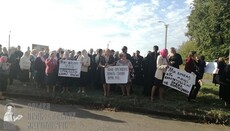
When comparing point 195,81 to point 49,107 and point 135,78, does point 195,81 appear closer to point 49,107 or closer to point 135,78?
point 135,78

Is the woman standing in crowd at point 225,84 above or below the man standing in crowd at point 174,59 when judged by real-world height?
below

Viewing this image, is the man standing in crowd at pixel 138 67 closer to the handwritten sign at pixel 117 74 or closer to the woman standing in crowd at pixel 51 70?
the handwritten sign at pixel 117 74

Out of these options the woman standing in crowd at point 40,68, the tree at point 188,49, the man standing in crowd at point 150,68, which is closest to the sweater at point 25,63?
the woman standing in crowd at point 40,68

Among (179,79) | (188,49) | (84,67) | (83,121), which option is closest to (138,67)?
(84,67)

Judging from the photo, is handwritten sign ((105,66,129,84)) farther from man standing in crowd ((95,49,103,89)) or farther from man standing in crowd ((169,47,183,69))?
man standing in crowd ((169,47,183,69))

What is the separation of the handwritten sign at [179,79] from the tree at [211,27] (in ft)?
130

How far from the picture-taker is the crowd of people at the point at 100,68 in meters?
13.9

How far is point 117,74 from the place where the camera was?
15.0 metres

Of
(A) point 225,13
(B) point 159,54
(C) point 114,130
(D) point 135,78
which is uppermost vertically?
(A) point 225,13

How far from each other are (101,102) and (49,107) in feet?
6.02

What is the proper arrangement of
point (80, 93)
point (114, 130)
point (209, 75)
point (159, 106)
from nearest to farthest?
point (114, 130), point (159, 106), point (80, 93), point (209, 75)

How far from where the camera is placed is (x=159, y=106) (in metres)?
12.9

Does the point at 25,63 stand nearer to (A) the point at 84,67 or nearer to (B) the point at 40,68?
(B) the point at 40,68

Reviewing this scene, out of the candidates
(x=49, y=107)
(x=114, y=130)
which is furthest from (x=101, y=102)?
(x=114, y=130)
